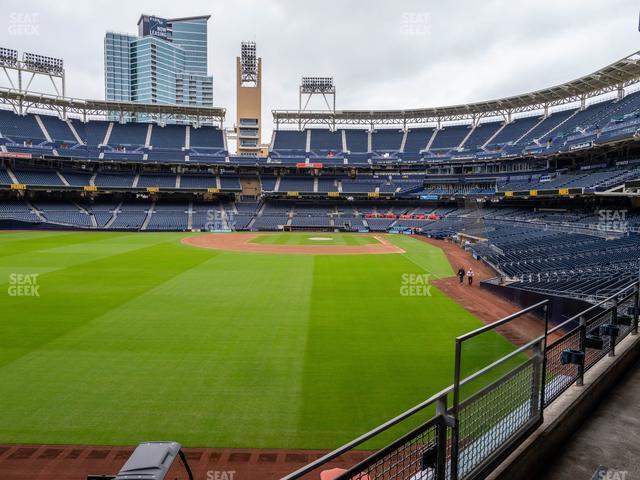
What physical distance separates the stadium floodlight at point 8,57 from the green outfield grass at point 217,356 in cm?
6207

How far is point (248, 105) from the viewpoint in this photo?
296 feet

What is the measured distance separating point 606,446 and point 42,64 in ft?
296

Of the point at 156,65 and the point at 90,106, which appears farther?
the point at 156,65

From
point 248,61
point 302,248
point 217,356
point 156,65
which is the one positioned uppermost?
point 156,65

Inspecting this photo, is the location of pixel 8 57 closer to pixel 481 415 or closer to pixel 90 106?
pixel 90 106

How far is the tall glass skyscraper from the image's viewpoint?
174 m

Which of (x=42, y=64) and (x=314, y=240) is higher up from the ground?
(x=42, y=64)

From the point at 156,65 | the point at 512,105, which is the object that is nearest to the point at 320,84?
the point at 512,105

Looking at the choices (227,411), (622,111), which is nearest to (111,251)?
(227,411)

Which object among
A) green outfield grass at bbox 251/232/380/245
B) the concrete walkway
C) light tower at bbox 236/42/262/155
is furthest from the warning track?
light tower at bbox 236/42/262/155

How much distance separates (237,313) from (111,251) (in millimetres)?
25394

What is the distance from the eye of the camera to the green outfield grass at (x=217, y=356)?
889 cm

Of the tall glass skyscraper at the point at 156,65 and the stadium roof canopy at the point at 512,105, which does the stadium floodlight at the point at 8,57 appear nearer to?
the stadium roof canopy at the point at 512,105

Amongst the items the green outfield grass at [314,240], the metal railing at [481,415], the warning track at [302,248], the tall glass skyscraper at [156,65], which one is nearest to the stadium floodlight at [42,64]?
the warning track at [302,248]
